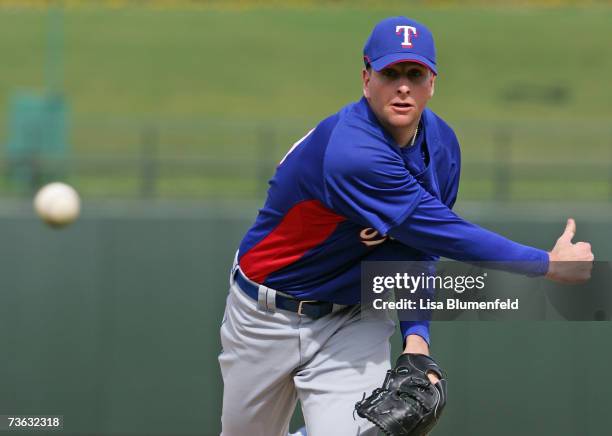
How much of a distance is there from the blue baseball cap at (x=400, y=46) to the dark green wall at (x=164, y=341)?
2.43 m

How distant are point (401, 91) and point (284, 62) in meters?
25.6

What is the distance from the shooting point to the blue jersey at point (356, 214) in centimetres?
382

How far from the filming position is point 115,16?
3148cm

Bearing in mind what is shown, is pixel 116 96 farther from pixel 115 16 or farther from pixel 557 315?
pixel 557 315

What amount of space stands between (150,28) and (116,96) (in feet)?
14.5

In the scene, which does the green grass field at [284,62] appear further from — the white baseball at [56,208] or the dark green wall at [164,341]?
the dark green wall at [164,341]

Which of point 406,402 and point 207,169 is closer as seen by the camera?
point 406,402

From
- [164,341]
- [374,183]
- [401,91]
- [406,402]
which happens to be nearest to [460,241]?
[374,183]

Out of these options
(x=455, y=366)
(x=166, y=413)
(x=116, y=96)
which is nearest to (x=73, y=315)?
(x=166, y=413)

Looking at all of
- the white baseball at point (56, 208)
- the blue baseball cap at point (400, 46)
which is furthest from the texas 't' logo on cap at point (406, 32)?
the white baseball at point (56, 208)

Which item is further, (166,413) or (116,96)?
(116,96)

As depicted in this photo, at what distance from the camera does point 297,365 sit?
4.39 metres

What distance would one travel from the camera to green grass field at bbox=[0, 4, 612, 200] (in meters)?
26.2

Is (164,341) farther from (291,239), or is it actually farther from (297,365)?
(291,239)
